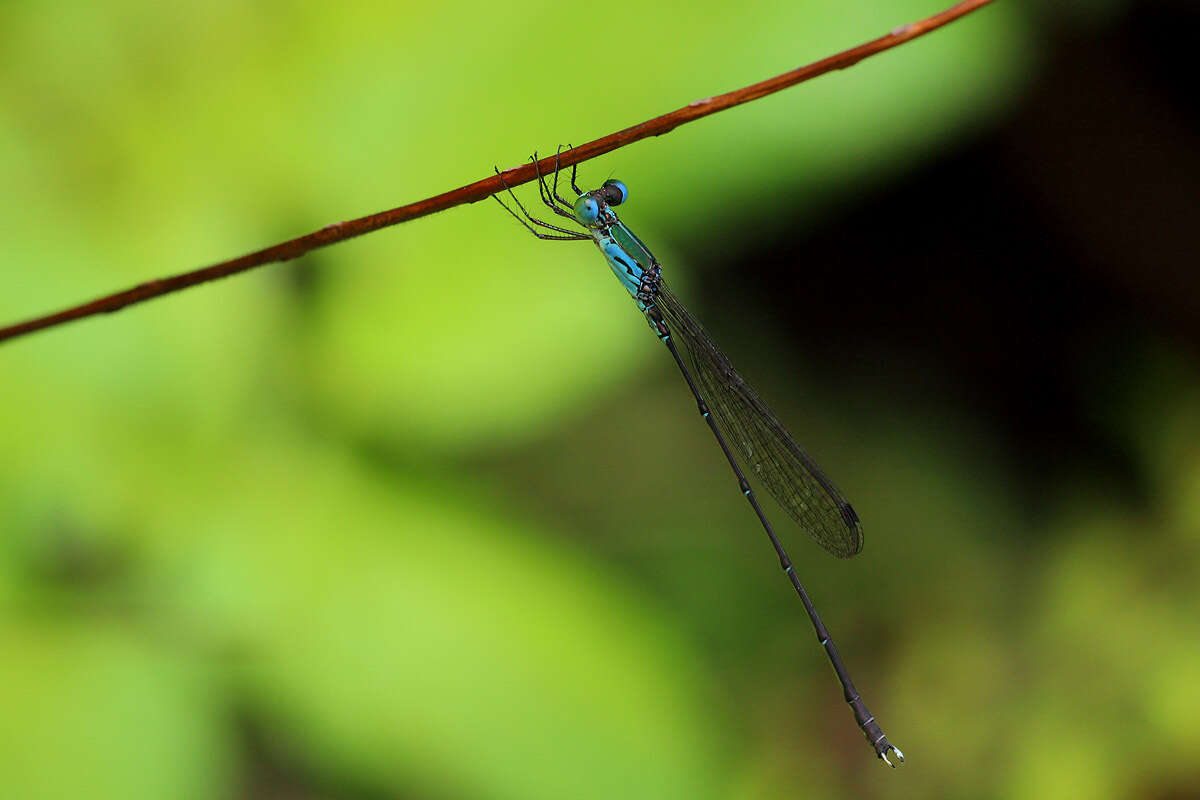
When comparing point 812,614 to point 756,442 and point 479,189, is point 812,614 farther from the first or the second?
point 479,189

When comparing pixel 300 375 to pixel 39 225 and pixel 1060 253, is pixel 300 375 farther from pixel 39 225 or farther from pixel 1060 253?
pixel 1060 253

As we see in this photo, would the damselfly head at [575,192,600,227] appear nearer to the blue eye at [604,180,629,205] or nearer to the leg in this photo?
the blue eye at [604,180,629,205]

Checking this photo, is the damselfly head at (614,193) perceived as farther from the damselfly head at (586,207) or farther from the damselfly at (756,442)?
the damselfly at (756,442)

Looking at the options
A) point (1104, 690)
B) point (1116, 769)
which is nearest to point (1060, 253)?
point (1104, 690)

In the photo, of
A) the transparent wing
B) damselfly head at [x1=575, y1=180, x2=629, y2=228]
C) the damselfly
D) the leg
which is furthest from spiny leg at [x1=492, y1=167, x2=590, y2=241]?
the transparent wing

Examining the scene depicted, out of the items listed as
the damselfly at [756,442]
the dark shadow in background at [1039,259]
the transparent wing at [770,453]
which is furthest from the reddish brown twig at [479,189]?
the dark shadow in background at [1039,259]

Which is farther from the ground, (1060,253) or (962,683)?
(1060,253)

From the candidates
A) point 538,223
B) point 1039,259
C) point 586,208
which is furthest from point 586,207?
point 1039,259
